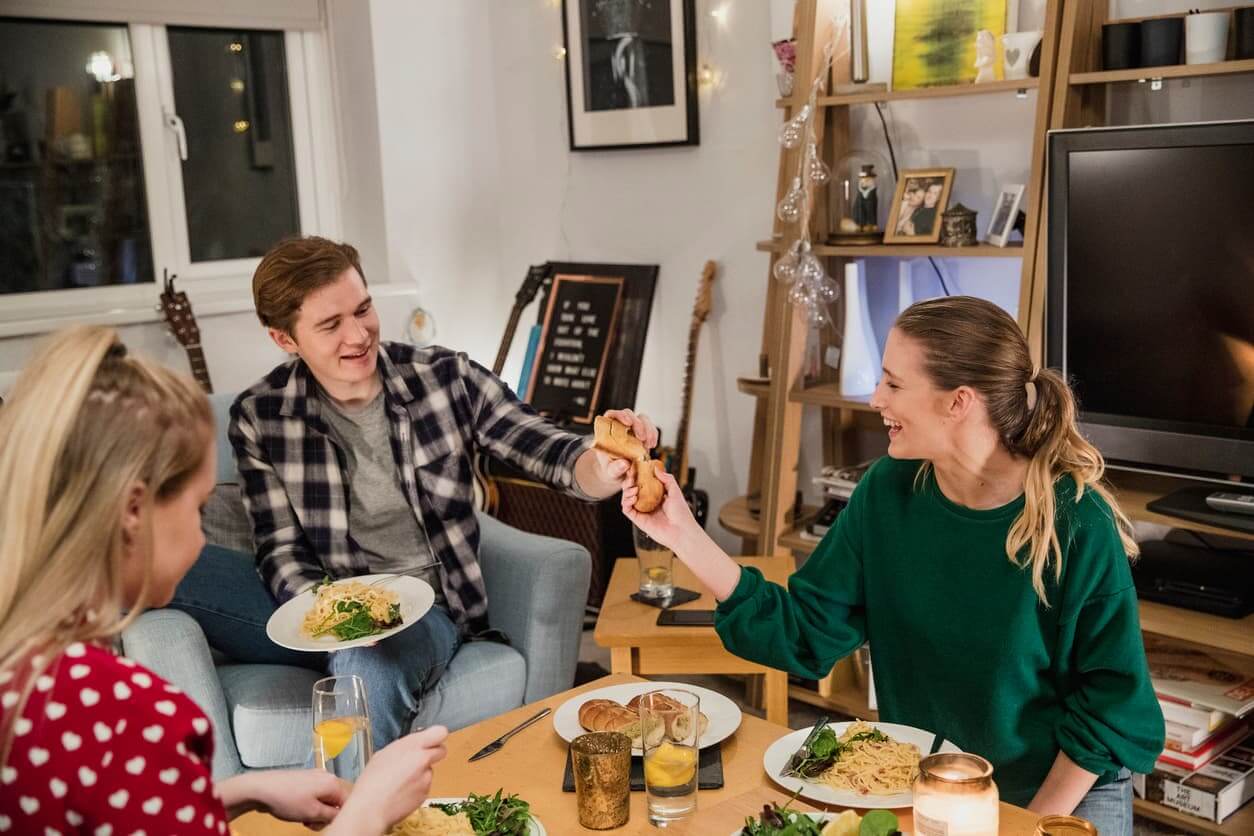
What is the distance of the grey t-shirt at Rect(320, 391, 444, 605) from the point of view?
2506 millimetres

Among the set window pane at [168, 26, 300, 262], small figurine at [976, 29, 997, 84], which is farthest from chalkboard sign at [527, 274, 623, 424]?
small figurine at [976, 29, 997, 84]

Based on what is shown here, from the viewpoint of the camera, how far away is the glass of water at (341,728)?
4.66 ft

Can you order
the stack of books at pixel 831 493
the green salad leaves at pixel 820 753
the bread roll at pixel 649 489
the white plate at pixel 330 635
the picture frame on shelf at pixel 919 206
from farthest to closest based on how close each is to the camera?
1. the stack of books at pixel 831 493
2. the picture frame on shelf at pixel 919 206
3. the white plate at pixel 330 635
4. the bread roll at pixel 649 489
5. the green salad leaves at pixel 820 753

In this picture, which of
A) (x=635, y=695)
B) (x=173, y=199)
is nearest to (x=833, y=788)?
(x=635, y=695)

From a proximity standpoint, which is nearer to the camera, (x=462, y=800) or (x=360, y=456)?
(x=462, y=800)

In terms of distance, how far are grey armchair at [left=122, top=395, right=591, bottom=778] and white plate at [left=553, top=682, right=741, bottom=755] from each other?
678 mm

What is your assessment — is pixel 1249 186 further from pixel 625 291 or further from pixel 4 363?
pixel 4 363

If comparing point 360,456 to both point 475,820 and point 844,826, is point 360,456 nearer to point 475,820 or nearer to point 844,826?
point 475,820

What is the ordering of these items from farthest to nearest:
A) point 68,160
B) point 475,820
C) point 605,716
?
point 68,160 → point 605,716 → point 475,820

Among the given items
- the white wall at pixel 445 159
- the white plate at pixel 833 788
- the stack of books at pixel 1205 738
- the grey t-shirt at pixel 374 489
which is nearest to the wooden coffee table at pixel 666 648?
the grey t-shirt at pixel 374 489

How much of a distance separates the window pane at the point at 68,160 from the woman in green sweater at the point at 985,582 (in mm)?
2573

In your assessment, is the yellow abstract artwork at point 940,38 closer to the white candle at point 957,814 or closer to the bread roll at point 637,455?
the bread roll at point 637,455

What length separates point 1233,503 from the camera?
2428mm

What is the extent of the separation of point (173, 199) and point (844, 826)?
3241mm
